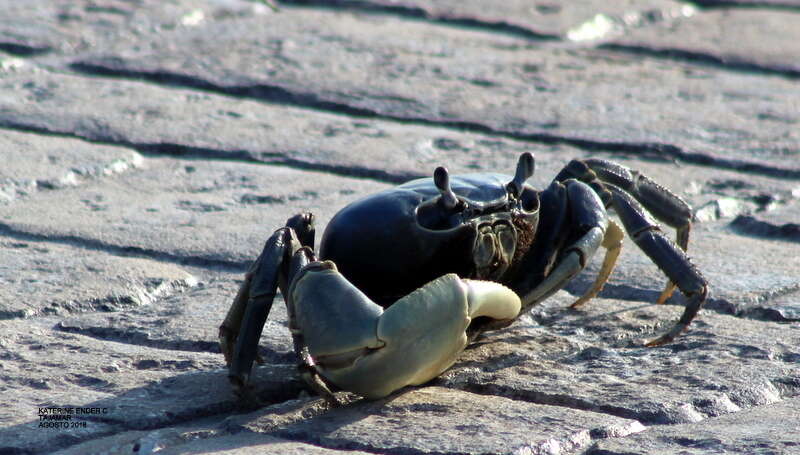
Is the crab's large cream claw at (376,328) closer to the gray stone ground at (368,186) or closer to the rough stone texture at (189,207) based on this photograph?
the gray stone ground at (368,186)

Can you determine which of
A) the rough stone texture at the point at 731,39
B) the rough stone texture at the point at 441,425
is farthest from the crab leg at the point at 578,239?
the rough stone texture at the point at 731,39

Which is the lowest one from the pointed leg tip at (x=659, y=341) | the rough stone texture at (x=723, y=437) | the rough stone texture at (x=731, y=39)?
the rough stone texture at (x=723, y=437)

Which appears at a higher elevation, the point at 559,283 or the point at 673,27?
the point at 673,27

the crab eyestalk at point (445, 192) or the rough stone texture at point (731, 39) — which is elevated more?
the rough stone texture at point (731, 39)

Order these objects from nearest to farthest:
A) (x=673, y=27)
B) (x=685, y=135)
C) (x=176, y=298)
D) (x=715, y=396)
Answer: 1. (x=715, y=396)
2. (x=176, y=298)
3. (x=685, y=135)
4. (x=673, y=27)

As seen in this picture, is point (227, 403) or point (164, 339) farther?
point (164, 339)

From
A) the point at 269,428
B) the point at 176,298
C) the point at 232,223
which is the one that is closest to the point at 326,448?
the point at 269,428

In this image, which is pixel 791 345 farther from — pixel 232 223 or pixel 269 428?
pixel 232 223

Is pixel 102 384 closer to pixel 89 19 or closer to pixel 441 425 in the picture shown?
pixel 441 425
